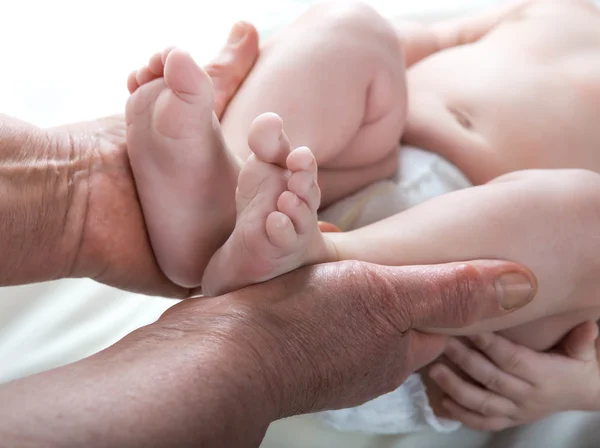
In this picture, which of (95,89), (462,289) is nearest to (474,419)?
(462,289)

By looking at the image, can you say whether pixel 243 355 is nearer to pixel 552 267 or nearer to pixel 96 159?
pixel 96 159

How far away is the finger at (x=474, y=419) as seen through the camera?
0.92 meters

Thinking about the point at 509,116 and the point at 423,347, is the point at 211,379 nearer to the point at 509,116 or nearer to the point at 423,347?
the point at 423,347

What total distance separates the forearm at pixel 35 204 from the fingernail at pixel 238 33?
1.05 feet

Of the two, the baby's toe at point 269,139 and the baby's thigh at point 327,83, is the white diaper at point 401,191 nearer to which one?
the baby's thigh at point 327,83

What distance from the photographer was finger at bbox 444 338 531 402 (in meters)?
0.90

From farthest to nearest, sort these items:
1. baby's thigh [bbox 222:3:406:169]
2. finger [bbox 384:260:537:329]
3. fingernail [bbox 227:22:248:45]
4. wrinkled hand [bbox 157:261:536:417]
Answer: fingernail [bbox 227:22:248:45]
baby's thigh [bbox 222:3:406:169]
finger [bbox 384:260:537:329]
wrinkled hand [bbox 157:261:536:417]

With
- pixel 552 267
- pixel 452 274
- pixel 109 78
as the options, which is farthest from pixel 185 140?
pixel 109 78

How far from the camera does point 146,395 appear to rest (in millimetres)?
489

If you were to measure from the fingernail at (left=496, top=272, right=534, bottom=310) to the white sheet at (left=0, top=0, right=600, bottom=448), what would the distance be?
0.97 ft

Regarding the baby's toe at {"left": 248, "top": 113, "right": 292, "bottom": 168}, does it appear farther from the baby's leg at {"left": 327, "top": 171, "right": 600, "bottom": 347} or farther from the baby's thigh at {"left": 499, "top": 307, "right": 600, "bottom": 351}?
the baby's thigh at {"left": 499, "top": 307, "right": 600, "bottom": 351}

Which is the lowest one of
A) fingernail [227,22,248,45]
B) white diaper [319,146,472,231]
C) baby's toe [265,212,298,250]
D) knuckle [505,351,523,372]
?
knuckle [505,351,523,372]

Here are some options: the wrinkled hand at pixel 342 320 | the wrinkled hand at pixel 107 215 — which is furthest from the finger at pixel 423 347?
the wrinkled hand at pixel 107 215

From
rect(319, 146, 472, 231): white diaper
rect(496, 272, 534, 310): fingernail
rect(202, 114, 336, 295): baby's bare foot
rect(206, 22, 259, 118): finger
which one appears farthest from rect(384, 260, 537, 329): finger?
rect(206, 22, 259, 118): finger
